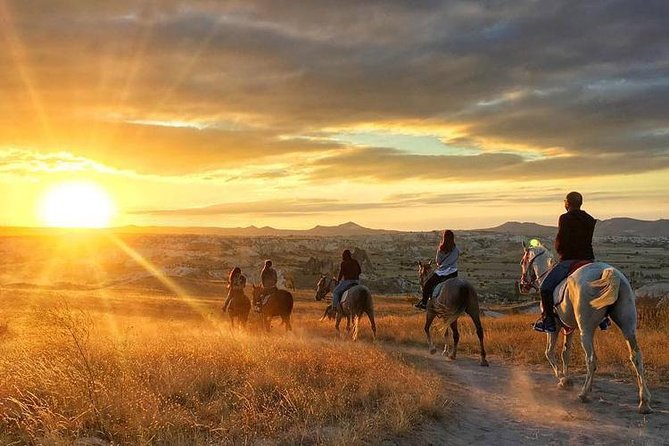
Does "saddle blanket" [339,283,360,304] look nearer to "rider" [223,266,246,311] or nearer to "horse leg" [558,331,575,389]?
"rider" [223,266,246,311]

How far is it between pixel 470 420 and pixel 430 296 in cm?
693

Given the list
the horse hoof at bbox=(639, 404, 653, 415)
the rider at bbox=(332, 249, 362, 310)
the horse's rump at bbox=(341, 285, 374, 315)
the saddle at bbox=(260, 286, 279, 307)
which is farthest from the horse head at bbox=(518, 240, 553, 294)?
the saddle at bbox=(260, 286, 279, 307)

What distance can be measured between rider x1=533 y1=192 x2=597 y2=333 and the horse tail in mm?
1268

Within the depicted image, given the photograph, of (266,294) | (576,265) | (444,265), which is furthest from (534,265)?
(266,294)

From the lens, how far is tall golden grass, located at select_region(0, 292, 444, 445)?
6.79 meters

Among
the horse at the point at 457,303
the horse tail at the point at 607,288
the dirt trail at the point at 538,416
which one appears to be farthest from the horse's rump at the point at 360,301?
the horse tail at the point at 607,288

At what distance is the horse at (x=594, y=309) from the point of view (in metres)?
9.20

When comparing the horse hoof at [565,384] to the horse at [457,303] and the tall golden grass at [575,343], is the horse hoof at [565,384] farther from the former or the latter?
the horse at [457,303]

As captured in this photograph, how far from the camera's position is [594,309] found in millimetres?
9602

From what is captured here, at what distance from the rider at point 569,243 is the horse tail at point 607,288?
4.16 ft

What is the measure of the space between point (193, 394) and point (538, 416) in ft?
18.0

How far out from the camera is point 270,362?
10383mm

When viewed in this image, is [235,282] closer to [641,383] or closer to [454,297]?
[454,297]

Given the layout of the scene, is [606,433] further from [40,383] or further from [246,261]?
[246,261]
